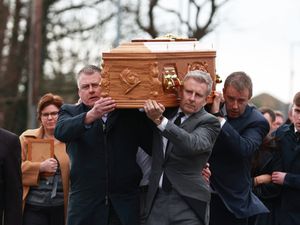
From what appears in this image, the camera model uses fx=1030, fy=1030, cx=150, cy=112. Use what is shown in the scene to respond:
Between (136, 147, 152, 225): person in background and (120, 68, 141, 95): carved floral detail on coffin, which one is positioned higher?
(120, 68, 141, 95): carved floral detail on coffin

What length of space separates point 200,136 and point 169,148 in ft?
0.96

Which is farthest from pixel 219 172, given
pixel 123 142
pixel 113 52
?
pixel 113 52

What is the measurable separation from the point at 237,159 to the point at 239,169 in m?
0.14

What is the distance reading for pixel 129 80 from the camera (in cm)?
816

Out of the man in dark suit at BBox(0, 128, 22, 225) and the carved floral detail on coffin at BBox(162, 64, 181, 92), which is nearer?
the man in dark suit at BBox(0, 128, 22, 225)

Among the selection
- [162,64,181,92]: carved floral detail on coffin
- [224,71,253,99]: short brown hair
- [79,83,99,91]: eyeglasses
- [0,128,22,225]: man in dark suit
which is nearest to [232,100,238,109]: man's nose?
[224,71,253,99]: short brown hair

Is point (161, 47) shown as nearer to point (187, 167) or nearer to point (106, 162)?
point (187, 167)

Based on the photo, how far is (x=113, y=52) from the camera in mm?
8250

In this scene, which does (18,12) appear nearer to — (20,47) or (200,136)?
(20,47)

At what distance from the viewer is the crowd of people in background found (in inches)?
320

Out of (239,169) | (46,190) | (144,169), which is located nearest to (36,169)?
(46,190)

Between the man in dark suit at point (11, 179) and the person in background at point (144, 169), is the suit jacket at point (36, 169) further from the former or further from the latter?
the man in dark suit at point (11, 179)

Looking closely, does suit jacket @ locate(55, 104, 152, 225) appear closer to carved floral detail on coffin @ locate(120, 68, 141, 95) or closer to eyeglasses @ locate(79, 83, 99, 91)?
eyeglasses @ locate(79, 83, 99, 91)

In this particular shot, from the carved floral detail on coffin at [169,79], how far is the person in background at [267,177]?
2225 mm
